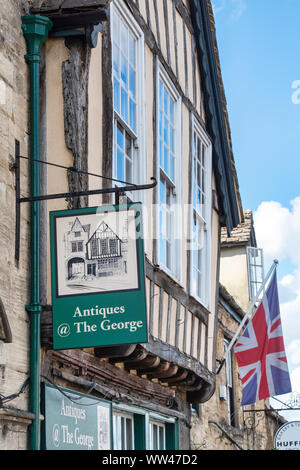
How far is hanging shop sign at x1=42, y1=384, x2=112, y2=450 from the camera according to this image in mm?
6848

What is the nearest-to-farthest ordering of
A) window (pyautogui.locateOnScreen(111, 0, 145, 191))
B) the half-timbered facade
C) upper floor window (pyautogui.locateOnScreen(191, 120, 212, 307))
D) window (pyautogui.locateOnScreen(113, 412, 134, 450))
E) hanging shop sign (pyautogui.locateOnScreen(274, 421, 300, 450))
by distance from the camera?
the half-timbered facade → window (pyautogui.locateOnScreen(111, 0, 145, 191)) → window (pyautogui.locateOnScreen(113, 412, 134, 450)) → upper floor window (pyautogui.locateOnScreen(191, 120, 212, 307)) → hanging shop sign (pyautogui.locateOnScreen(274, 421, 300, 450))

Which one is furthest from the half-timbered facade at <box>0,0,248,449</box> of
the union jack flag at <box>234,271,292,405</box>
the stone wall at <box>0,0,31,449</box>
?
the union jack flag at <box>234,271,292,405</box>

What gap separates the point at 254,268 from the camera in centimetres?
1889

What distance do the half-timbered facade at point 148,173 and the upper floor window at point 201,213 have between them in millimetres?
16

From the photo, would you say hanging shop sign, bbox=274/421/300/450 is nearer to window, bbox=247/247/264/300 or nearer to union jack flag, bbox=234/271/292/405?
union jack flag, bbox=234/271/292/405

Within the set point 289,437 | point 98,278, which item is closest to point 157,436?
point 289,437

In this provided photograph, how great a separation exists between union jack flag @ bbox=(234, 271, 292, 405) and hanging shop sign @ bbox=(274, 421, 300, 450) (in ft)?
5.00

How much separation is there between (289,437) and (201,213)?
4.01 meters

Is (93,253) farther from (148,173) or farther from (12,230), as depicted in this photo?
(148,173)

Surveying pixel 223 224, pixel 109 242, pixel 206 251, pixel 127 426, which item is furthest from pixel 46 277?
pixel 223 224

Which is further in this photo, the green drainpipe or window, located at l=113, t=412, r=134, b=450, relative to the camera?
window, located at l=113, t=412, r=134, b=450

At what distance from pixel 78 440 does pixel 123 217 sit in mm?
1929

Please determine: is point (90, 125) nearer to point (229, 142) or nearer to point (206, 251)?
point (206, 251)
